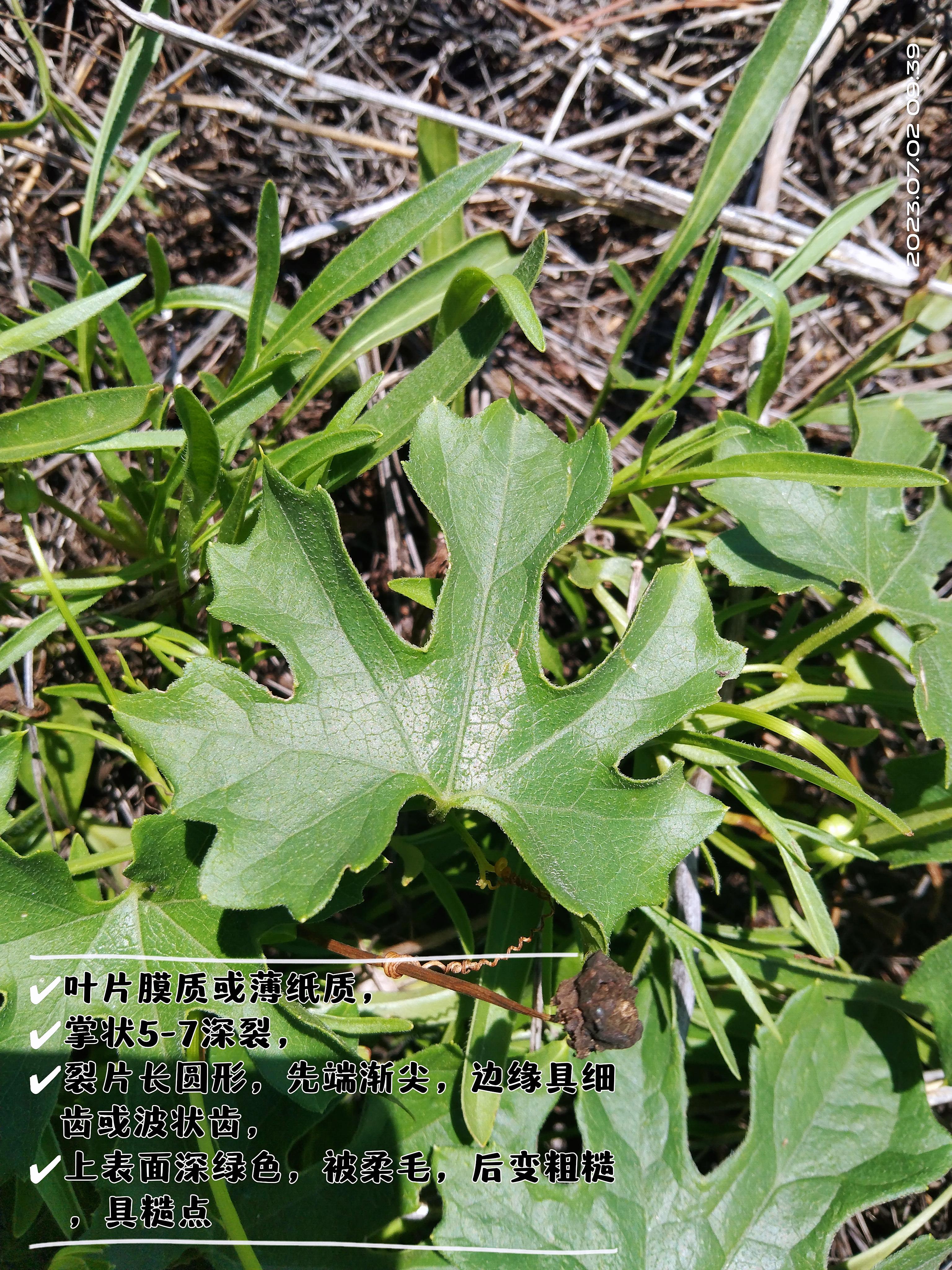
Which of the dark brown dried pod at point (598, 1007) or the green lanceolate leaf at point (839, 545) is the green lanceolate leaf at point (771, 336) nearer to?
the green lanceolate leaf at point (839, 545)

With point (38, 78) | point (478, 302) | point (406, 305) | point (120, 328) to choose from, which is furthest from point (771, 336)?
point (38, 78)

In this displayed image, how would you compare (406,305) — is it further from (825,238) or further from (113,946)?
(113,946)

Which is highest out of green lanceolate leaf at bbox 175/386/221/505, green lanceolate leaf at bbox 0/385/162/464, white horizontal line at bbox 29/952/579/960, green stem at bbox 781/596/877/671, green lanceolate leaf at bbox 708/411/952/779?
green lanceolate leaf at bbox 0/385/162/464

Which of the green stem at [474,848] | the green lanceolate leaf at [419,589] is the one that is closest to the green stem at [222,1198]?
the green stem at [474,848]

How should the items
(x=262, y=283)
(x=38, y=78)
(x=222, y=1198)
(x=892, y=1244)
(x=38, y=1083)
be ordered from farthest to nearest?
(x=38, y=78), (x=892, y=1244), (x=262, y=283), (x=222, y=1198), (x=38, y=1083)

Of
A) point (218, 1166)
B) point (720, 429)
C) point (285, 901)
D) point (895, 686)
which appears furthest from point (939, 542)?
point (218, 1166)

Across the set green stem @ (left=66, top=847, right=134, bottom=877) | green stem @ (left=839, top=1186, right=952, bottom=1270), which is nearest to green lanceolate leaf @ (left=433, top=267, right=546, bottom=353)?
green stem @ (left=66, top=847, right=134, bottom=877)

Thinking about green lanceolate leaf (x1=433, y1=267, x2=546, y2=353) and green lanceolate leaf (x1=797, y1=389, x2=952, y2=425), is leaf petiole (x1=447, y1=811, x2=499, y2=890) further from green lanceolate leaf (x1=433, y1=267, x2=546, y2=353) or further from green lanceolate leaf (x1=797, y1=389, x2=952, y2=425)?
green lanceolate leaf (x1=797, y1=389, x2=952, y2=425)
